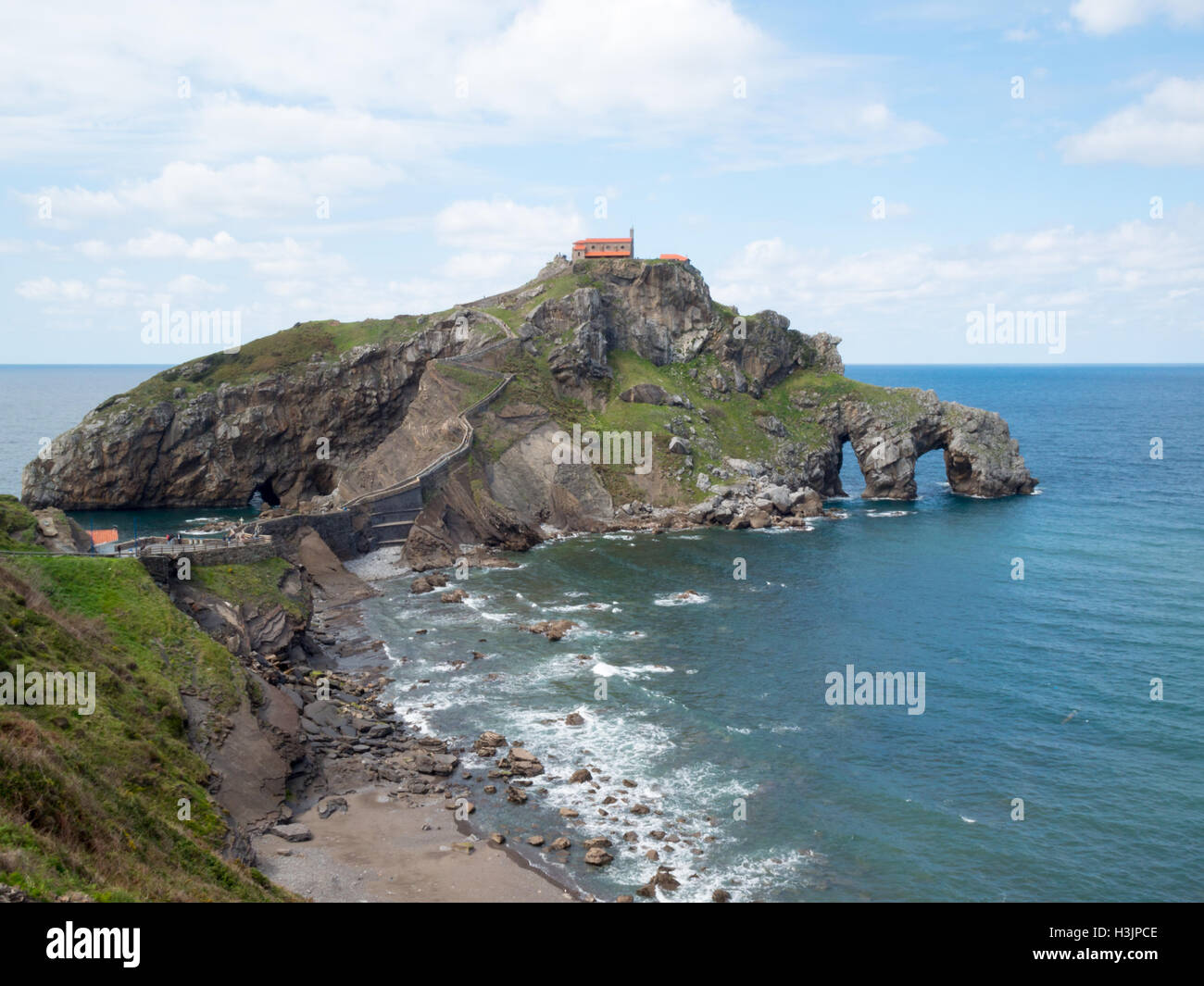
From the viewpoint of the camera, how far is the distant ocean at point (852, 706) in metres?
36.7

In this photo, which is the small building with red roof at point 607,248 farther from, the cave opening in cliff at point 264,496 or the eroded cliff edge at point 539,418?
the cave opening in cliff at point 264,496

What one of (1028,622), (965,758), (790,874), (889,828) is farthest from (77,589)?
(1028,622)

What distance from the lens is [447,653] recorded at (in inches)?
2402

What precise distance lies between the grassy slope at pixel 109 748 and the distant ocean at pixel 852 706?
13942 millimetres

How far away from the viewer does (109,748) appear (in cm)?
3142

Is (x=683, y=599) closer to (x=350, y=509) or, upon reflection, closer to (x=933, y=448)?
(x=350, y=509)

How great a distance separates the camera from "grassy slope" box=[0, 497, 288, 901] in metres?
22.3

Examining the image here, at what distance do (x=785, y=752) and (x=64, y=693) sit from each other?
3417 cm

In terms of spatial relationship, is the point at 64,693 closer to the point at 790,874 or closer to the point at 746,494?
the point at 790,874

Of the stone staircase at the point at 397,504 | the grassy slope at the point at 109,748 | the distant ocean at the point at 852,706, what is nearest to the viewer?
the grassy slope at the point at 109,748

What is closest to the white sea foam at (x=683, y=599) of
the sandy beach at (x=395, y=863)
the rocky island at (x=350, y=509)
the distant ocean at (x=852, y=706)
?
the distant ocean at (x=852, y=706)

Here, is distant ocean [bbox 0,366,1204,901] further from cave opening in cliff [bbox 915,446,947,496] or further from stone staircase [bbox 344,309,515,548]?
cave opening in cliff [bbox 915,446,947,496]

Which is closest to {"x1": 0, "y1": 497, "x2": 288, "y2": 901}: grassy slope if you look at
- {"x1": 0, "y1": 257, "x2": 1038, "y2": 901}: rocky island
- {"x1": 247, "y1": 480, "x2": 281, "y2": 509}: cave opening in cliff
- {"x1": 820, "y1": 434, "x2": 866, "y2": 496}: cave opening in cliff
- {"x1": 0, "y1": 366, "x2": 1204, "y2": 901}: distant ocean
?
{"x1": 0, "y1": 257, "x2": 1038, "y2": 901}: rocky island

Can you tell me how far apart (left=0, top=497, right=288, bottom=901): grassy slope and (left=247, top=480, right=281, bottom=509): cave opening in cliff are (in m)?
61.6
